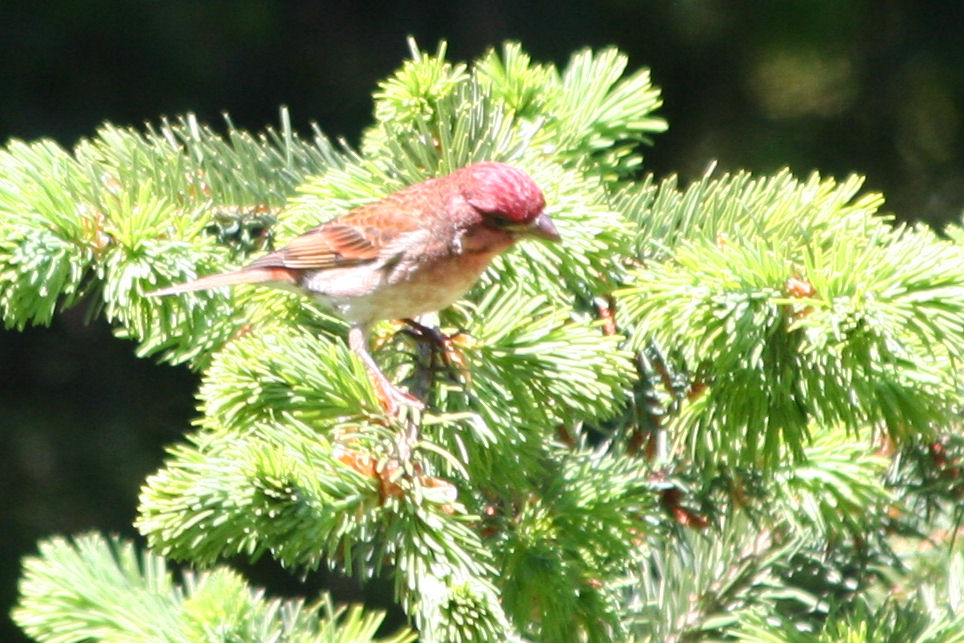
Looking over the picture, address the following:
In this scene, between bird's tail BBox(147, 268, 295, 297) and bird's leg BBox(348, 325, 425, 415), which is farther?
bird's tail BBox(147, 268, 295, 297)

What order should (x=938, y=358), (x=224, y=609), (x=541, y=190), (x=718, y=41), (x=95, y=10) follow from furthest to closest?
(x=718, y=41), (x=95, y=10), (x=541, y=190), (x=938, y=358), (x=224, y=609)

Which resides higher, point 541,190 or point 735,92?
point 735,92

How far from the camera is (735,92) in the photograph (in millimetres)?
3762

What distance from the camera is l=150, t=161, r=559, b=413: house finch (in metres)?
1.53

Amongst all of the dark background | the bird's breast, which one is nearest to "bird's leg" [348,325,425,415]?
the bird's breast

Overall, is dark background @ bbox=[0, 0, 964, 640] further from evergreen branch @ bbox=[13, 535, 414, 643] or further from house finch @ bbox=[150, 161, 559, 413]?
evergreen branch @ bbox=[13, 535, 414, 643]

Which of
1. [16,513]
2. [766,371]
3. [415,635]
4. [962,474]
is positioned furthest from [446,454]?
[16,513]

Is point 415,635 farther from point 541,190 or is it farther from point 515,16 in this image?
point 515,16

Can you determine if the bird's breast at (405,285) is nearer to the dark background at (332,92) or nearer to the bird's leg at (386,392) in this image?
the bird's leg at (386,392)

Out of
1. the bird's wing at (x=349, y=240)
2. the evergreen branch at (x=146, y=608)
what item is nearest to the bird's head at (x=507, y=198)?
the bird's wing at (x=349, y=240)

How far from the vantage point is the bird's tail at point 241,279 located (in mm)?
1422

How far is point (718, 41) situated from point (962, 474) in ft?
7.57

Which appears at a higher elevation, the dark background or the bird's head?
the dark background

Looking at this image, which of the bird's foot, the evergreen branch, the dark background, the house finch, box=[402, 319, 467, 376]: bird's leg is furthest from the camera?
the dark background
